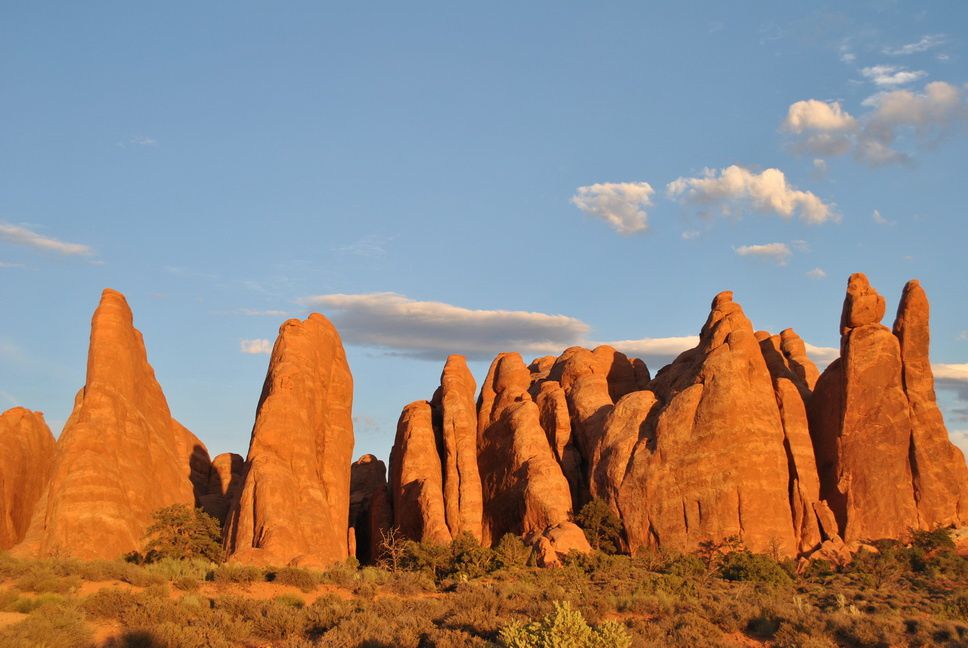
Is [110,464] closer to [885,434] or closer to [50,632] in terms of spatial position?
[50,632]

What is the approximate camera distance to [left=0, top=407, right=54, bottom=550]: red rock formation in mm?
43719

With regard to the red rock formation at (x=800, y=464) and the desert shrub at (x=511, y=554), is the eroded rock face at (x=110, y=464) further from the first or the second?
the red rock formation at (x=800, y=464)

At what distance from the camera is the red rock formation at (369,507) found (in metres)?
51.9

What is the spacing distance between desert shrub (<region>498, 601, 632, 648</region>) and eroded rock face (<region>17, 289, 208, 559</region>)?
2340 centimetres

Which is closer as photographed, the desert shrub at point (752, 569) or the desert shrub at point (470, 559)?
the desert shrub at point (752, 569)

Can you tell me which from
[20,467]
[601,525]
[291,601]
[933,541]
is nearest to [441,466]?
[601,525]

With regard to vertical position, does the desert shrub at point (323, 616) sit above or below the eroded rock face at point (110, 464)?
below

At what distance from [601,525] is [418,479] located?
11.0 metres

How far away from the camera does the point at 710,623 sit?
20.9 metres

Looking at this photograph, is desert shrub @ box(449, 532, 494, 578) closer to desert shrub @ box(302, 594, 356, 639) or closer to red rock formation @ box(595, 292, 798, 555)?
red rock formation @ box(595, 292, 798, 555)

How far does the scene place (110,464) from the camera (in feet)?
121

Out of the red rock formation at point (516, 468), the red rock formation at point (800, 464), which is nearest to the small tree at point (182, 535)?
the red rock formation at point (516, 468)

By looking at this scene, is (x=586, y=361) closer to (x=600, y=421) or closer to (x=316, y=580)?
(x=600, y=421)

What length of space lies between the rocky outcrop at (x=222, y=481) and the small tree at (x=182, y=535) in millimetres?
6945
